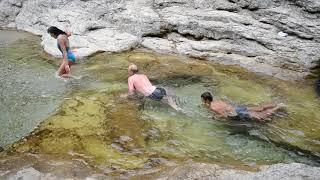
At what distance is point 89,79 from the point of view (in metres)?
10.5

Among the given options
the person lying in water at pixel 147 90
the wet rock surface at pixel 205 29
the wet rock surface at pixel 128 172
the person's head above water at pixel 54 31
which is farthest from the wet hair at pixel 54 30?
the wet rock surface at pixel 128 172

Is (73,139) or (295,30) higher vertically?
(295,30)

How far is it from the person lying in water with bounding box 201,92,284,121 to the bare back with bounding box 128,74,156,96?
1282mm

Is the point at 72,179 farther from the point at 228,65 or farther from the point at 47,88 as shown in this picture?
the point at 228,65

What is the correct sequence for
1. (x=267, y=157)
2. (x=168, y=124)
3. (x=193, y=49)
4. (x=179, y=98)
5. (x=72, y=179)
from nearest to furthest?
1. (x=72, y=179)
2. (x=267, y=157)
3. (x=168, y=124)
4. (x=179, y=98)
5. (x=193, y=49)

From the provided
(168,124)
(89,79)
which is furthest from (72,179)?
(89,79)

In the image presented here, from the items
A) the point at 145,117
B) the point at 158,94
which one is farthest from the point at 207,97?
the point at 145,117

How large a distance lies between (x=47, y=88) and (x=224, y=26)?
19.1 feet

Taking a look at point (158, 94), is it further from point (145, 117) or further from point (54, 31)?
point (54, 31)

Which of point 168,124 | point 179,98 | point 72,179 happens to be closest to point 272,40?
point 179,98

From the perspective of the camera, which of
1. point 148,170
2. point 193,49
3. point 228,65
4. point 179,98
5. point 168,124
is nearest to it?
point 148,170

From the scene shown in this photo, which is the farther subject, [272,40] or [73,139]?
[272,40]

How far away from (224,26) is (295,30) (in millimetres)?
2088

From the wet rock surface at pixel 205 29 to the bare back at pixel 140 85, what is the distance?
343 cm
